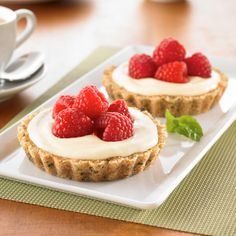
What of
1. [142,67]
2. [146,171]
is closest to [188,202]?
[146,171]

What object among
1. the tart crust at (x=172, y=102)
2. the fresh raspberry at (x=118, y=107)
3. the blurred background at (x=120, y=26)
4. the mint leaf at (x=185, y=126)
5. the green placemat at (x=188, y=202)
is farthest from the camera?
the blurred background at (x=120, y=26)

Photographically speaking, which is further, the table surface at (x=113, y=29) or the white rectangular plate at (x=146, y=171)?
the table surface at (x=113, y=29)

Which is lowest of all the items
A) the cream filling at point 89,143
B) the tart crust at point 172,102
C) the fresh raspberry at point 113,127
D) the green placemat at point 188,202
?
the tart crust at point 172,102

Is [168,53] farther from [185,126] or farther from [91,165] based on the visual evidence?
[91,165]

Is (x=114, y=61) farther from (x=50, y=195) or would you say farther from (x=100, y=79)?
(x=50, y=195)

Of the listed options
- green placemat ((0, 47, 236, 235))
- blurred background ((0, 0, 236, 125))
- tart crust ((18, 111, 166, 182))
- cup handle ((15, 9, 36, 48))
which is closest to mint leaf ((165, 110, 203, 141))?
green placemat ((0, 47, 236, 235))

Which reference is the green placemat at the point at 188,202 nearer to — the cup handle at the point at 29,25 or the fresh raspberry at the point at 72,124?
the fresh raspberry at the point at 72,124

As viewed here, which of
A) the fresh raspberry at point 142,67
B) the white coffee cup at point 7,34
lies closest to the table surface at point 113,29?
the white coffee cup at point 7,34
